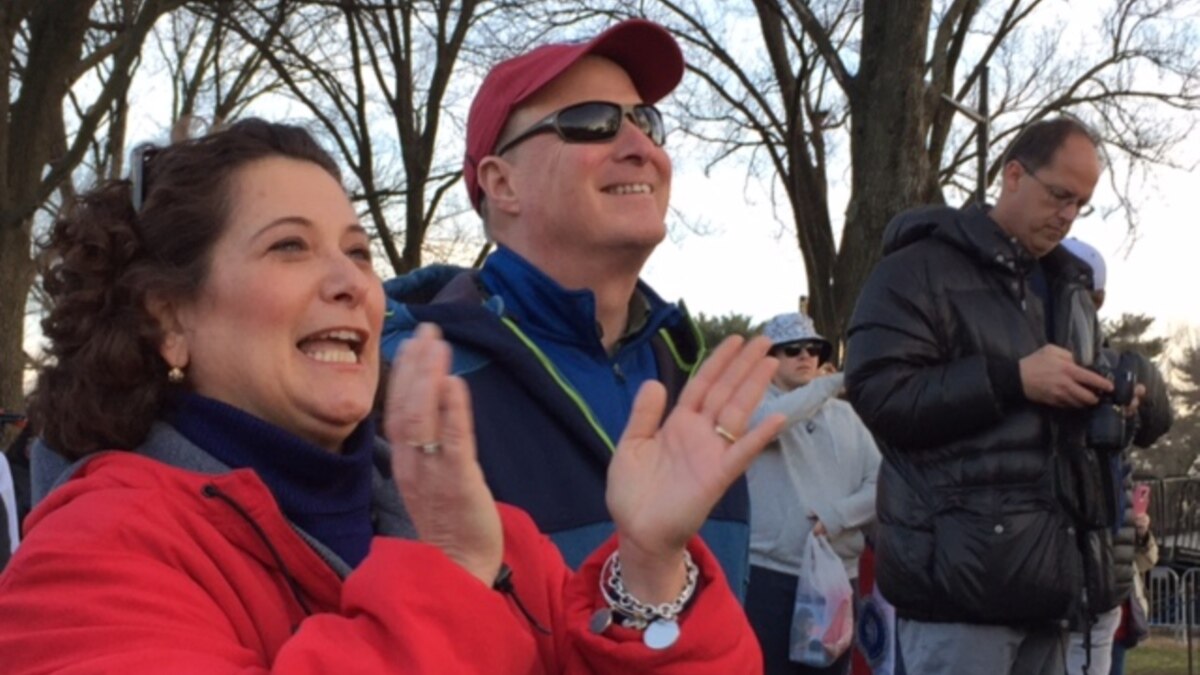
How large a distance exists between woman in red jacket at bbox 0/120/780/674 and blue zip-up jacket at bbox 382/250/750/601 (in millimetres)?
504

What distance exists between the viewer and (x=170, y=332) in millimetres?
1992

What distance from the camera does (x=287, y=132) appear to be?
2107mm

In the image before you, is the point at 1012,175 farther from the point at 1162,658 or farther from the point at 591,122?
the point at 1162,658

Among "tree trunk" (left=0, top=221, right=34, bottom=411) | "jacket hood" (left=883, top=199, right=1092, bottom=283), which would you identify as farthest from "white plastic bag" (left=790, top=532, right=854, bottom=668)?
"tree trunk" (left=0, top=221, right=34, bottom=411)

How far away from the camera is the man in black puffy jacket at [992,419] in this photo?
4.09 meters

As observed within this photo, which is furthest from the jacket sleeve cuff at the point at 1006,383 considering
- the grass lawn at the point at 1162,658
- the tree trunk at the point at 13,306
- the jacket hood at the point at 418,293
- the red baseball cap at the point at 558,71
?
the tree trunk at the point at 13,306

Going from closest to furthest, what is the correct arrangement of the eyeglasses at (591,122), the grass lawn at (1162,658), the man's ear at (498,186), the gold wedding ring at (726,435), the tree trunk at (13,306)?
the gold wedding ring at (726,435), the eyeglasses at (591,122), the man's ear at (498,186), the tree trunk at (13,306), the grass lawn at (1162,658)

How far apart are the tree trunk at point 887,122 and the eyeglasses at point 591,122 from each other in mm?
8245

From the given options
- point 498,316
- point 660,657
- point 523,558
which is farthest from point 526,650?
point 498,316

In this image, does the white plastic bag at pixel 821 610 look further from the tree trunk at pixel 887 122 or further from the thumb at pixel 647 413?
the tree trunk at pixel 887 122

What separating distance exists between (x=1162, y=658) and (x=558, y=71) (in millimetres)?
11578

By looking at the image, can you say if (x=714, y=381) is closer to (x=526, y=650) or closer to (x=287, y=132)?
(x=526, y=650)

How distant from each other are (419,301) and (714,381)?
1.43m

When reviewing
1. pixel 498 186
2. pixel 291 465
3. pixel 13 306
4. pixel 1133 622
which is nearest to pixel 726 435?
pixel 291 465
